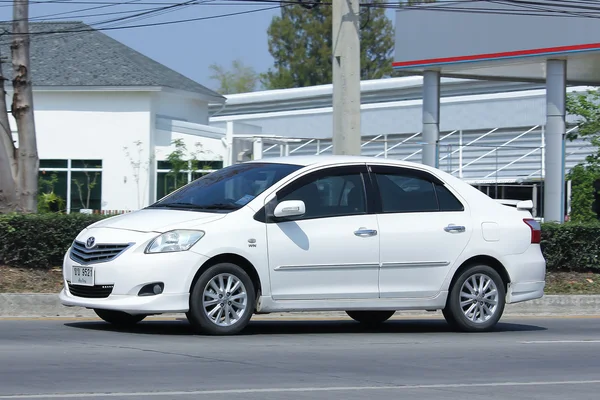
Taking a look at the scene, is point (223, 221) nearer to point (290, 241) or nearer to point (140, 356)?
point (290, 241)

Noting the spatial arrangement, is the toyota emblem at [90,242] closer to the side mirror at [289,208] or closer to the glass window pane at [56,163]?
the side mirror at [289,208]

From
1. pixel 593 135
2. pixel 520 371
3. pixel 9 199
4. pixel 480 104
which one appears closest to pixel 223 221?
pixel 520 371

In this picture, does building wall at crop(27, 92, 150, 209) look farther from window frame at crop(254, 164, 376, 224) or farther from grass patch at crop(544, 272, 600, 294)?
window frame at crop(254, 164, 376, 224)

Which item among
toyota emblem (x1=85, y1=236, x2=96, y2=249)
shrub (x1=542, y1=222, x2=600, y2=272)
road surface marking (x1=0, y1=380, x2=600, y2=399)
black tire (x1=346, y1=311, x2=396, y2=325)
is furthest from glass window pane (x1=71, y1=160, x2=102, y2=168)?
road surface marking (x1=0, y1=380, x2=600, y2=399)

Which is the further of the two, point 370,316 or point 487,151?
point 487,151

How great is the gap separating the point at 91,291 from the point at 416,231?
333 centimetres

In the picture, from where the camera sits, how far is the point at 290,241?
10758 millimetres

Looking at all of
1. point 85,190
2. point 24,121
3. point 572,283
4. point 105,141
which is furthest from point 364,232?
point 85,190

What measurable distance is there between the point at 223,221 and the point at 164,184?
2527 centimetres

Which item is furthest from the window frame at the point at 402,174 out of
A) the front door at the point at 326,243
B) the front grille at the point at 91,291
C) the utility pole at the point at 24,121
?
the utility pole at the point at 24,121

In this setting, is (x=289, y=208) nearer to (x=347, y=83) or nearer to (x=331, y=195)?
(x=331, y=195)

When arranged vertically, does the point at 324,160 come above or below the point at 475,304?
above

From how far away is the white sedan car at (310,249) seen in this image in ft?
33.7

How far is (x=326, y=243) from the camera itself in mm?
10914
